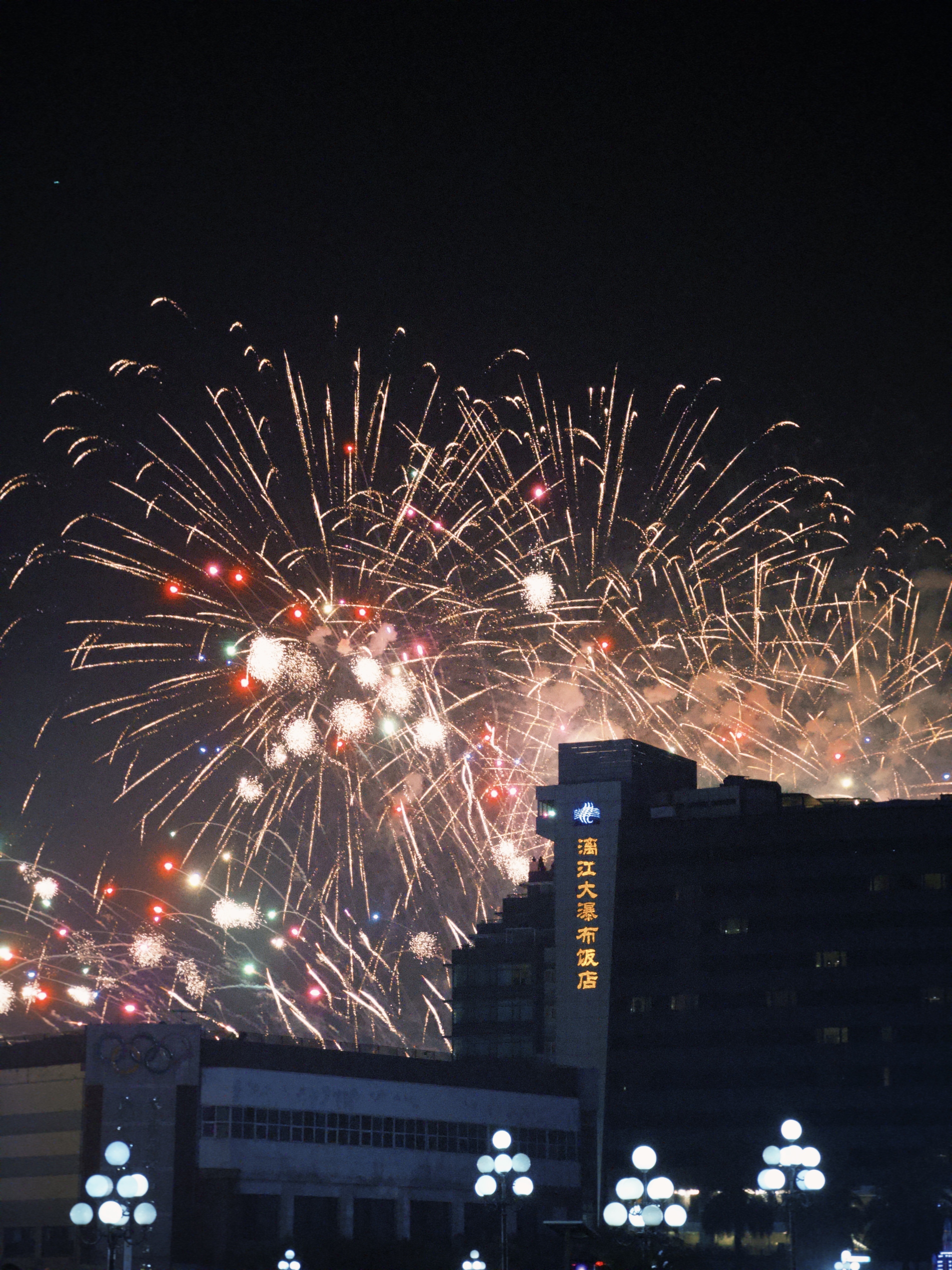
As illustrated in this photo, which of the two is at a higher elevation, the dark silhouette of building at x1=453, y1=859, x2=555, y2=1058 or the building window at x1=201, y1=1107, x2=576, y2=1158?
the dark silhouette of building at x1=453, y1=859, x2=555, y2=1058

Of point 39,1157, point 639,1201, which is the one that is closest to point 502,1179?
point 639,1201

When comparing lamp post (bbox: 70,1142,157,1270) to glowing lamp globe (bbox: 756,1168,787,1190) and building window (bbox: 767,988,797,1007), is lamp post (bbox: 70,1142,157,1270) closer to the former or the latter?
glowing lamp globe (bbox: 756,1168,787,1190)

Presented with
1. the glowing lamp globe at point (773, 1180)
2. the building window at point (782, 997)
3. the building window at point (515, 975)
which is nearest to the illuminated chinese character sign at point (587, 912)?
the building window at point (782, 997)

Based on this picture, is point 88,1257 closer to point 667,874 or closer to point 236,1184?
point 236,1184

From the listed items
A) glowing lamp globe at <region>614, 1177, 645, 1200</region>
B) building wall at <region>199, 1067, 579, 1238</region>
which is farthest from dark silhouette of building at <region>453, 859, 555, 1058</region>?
glowing lamp globe at <region>614, 1177, 645, 1200</region>

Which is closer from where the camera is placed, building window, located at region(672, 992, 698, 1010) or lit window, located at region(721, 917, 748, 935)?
lit window, located at region(721, 917, 748, 935)

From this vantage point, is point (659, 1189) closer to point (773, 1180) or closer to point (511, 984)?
point (773, 1180)
